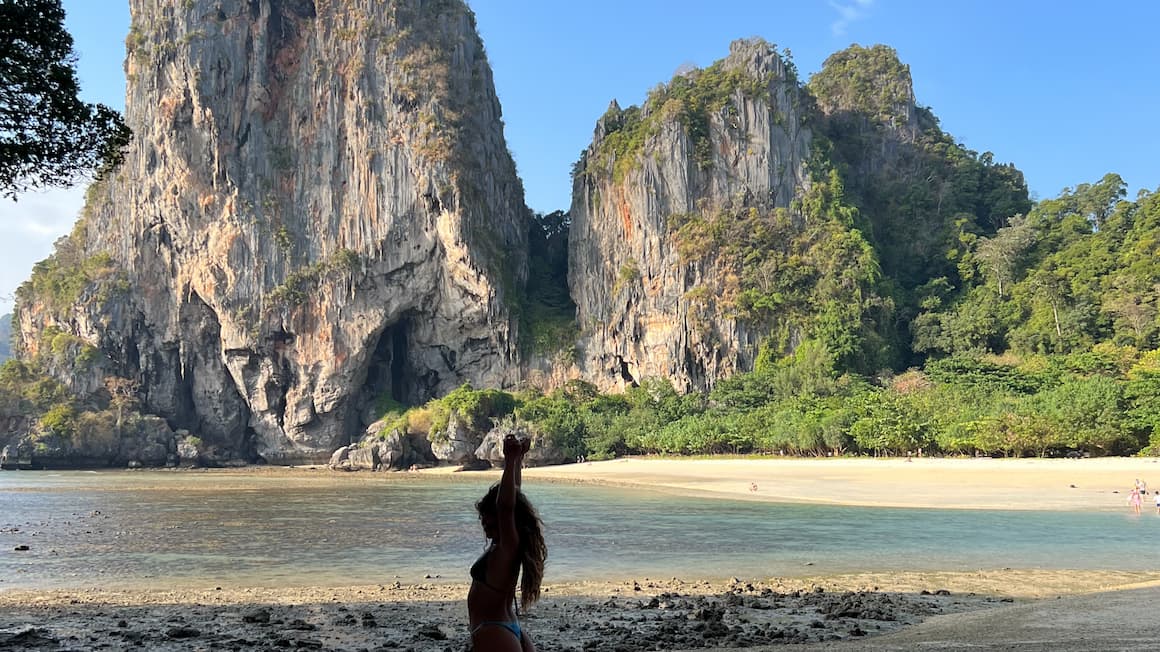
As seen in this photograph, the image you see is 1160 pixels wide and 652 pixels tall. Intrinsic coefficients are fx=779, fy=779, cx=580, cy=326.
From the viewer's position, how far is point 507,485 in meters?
3.48

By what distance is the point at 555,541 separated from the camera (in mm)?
17234

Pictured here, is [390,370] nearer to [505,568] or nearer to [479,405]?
[479,405]

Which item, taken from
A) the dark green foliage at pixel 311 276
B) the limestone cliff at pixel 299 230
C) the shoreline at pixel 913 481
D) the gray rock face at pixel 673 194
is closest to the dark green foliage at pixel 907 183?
the gray rock face at pixel 673 194

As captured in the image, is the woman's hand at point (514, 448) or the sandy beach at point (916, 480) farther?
the sandy beach at point (916, 480)

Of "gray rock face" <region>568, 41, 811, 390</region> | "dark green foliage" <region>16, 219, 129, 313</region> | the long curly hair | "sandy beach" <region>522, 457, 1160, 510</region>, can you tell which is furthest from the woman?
"dark green foliage" <region>16, 219, 129, 313</region>

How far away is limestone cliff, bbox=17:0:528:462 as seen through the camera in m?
68.4

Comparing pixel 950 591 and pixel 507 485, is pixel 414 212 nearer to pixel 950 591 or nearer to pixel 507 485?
pixel 950 591

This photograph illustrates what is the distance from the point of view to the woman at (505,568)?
11.1 ft

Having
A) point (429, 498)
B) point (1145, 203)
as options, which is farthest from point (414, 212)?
point (1145, 203)

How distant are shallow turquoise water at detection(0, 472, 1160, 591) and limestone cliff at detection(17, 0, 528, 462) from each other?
138 feet

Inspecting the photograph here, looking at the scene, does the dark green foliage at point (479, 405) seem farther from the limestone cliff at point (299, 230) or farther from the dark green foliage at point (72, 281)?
the dark green foliage at point (72, 281)

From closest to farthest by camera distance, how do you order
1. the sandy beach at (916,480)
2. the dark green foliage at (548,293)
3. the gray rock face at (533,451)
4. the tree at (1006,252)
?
1. the sandy beach at (916,480)
2. the gray rock face at (533,451)
3. the tree at (1006,252)
4. the dark green foliage at (548,293)

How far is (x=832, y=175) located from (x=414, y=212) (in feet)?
118

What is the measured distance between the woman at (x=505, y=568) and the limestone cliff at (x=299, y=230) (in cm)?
6427
